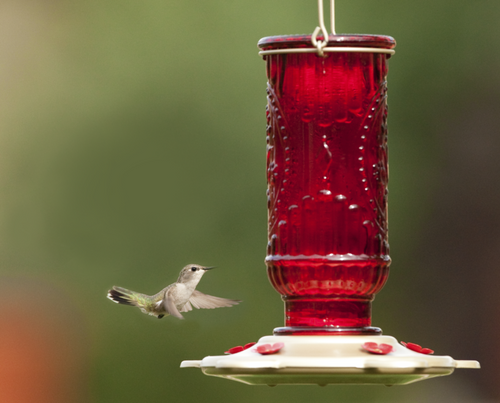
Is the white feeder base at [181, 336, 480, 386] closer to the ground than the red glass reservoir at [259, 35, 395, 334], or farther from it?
closer to the ground

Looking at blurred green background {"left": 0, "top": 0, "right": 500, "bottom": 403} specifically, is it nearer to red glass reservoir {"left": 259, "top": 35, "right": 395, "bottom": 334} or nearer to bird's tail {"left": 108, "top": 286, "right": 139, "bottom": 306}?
bird's tail {"left": 108, "top": 286, "right": 139, "bottom": 306}

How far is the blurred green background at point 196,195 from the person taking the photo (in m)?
8.17

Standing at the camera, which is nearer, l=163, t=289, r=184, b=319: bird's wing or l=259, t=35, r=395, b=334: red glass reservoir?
l=259, t=35, r=395, b=334: red glass reservoir

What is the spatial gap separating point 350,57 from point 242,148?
5.68 metres

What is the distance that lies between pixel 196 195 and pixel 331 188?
5.60 meters

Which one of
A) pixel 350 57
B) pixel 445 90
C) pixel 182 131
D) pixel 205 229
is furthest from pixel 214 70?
pixel 350 57

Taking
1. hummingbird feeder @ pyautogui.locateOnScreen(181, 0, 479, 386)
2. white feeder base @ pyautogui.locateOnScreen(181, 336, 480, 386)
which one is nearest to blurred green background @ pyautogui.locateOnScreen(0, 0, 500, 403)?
hummingbird feeder @ pyautogui.locateOnScreen(181, 0, 479, 386)

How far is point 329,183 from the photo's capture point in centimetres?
267

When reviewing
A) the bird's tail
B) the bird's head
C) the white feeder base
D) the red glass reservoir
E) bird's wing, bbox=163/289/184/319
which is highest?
the red glass reservoir

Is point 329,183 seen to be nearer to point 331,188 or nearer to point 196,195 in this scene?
point 331,188

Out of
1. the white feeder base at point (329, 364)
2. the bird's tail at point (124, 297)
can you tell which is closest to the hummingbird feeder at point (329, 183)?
the white feeder base at point (329, 364)

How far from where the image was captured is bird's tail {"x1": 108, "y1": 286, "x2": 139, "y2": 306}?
14.5ft

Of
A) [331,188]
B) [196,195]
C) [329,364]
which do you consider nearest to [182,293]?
[331,188]

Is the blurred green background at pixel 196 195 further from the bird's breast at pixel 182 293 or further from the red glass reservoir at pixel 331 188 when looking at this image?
the red glass reservoir at pixel 331 188
